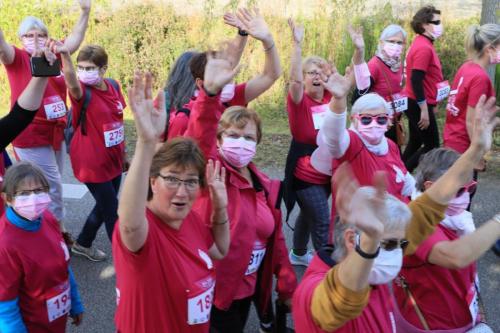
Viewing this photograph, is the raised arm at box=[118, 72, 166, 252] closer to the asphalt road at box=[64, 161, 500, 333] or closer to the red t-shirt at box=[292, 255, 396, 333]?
the red t-shirt at box=[292, 255, 396, 333]

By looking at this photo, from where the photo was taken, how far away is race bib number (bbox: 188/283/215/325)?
97.0 inches

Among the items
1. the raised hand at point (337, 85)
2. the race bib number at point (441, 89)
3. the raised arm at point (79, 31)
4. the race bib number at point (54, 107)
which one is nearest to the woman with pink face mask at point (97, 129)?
the raised arm at point (79, 31)

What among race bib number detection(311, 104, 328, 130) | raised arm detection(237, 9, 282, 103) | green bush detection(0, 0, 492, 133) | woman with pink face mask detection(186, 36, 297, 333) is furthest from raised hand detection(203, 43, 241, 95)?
green bush detection(0, 0, 492, 133)

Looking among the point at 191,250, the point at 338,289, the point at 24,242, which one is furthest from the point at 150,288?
the point at 24,242

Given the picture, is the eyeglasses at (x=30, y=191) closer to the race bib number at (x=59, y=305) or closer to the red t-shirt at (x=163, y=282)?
the race bib number at (x=59, y=305)

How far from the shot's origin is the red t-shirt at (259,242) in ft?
10.9

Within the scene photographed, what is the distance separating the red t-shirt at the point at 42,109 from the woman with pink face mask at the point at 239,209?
222cm

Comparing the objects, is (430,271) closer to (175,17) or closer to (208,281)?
(208,281)

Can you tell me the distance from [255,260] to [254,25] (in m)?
1.50

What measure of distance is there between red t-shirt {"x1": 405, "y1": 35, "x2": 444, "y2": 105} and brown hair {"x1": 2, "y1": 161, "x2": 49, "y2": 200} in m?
4.31

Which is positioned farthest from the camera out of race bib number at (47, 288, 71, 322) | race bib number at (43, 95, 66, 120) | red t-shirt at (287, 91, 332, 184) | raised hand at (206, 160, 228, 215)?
race bib number at (43, 95, 66, 120)

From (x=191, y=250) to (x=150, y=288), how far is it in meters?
0.26

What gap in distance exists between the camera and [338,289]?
1.91 meters

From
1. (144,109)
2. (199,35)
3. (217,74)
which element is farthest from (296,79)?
(199,35)
